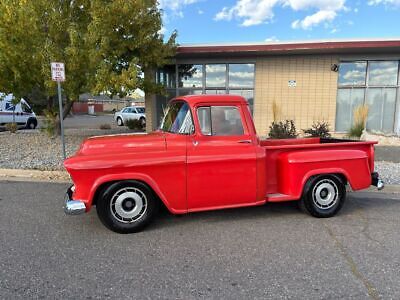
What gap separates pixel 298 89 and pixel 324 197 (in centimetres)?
906

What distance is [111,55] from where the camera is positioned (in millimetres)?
9859

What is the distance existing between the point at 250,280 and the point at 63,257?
6.75 ft

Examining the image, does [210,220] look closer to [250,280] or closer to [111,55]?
[250,280]

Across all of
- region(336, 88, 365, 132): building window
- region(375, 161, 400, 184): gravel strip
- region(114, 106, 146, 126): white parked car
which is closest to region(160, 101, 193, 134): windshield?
region(375, 161, 400, 184): gravel strip

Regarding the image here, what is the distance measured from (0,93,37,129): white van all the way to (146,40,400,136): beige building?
1031 centimetres

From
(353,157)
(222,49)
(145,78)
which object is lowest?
(353,157)

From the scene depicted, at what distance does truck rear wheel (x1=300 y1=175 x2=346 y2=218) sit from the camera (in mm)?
4656

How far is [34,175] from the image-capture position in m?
7.23

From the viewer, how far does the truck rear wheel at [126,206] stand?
13.1 ft

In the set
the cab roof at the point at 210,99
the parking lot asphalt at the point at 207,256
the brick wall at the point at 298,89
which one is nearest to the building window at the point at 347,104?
the brick wall at the point at 298,89

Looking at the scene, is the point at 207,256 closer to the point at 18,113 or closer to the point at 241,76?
the point at 241,76

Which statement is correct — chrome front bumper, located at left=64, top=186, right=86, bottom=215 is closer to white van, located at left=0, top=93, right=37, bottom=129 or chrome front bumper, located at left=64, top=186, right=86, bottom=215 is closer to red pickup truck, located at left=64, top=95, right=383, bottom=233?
red pickup truck, located at left=64, top=95, right=383, bottom=233

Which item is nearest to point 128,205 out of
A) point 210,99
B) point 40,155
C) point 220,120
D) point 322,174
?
point 220,120

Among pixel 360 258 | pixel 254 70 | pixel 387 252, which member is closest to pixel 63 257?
pixel 360 258
